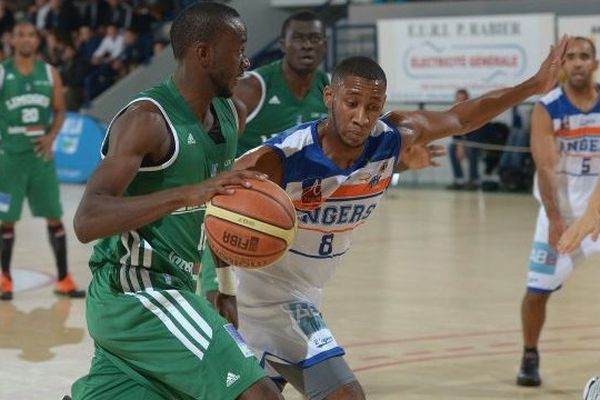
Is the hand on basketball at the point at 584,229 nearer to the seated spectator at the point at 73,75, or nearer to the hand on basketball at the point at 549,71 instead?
the hand on basketball at the point at 549,71

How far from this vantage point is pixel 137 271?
444cm

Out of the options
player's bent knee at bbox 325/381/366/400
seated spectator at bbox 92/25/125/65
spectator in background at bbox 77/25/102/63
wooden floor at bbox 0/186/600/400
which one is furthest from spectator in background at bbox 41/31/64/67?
player's bent knee at bbox 325/381/366/400

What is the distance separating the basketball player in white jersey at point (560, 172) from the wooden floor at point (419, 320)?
41 centimetres

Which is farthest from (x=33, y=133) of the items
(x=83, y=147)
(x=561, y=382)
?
(x=83, y=147)

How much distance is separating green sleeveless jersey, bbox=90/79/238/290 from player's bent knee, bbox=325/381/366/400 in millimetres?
768

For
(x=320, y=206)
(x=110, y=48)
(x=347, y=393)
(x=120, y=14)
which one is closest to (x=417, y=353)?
(x=320, y=206)

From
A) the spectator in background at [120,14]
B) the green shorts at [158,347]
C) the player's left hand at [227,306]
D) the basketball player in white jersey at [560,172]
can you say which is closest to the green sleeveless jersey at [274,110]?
the basketball player in white jersey at [560,172]

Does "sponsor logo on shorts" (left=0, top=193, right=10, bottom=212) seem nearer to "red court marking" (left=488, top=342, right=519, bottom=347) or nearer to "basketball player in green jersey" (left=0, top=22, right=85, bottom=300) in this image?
"basketball player in green jersey" (left=0, top=22, right=85, bottom=300)

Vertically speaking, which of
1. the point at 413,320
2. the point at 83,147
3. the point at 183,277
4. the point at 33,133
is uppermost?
the point at 183,277

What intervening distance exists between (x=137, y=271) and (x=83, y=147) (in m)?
15.5

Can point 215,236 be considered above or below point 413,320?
above

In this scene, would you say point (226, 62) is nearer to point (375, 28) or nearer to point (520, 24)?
point (520, 24)

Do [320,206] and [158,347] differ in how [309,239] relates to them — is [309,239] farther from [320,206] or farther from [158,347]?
[158,347]

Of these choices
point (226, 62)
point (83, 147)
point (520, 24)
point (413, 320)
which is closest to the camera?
point (226, 62)
